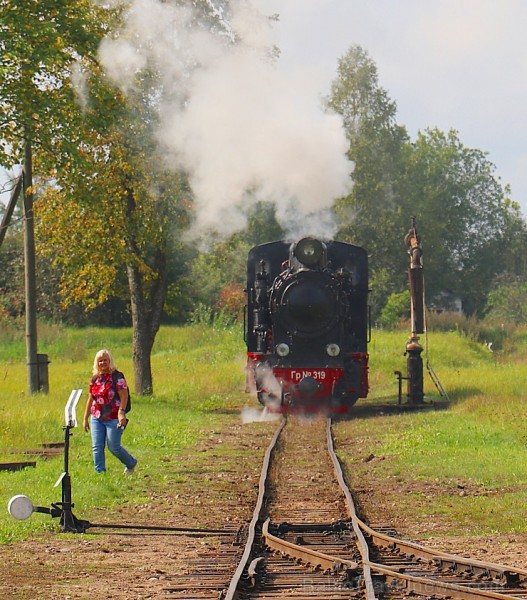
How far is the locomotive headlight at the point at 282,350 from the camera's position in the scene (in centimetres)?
2117

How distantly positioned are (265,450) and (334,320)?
17.9 feet

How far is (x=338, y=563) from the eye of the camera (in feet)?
26.0

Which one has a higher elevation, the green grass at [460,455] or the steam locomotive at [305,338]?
the steam locomotive at [305,338]

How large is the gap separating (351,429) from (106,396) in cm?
753

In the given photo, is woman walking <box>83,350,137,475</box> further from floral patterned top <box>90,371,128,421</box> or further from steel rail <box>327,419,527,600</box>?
steel rail <box>327,419,527,600</box>

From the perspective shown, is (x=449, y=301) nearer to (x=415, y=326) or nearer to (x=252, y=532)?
(x=415, y=326)

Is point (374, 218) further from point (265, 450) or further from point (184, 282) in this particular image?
point (265, 450)

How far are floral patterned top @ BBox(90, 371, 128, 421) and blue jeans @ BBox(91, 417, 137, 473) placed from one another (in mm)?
84

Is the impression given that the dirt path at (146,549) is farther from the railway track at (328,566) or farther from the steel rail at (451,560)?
the steel rail at (451,560)

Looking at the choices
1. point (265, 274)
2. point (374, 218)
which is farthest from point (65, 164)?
point (374, 218)

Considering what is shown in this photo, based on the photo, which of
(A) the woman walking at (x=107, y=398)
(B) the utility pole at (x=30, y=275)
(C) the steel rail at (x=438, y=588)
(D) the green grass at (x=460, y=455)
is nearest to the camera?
(C) the steel rail at (x=438, y=588)

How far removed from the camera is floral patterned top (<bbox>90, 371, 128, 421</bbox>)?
12734 mm

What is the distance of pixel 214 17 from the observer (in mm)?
24891

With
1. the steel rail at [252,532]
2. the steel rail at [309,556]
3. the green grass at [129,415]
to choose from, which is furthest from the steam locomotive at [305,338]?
the steel rail at [309,556]
